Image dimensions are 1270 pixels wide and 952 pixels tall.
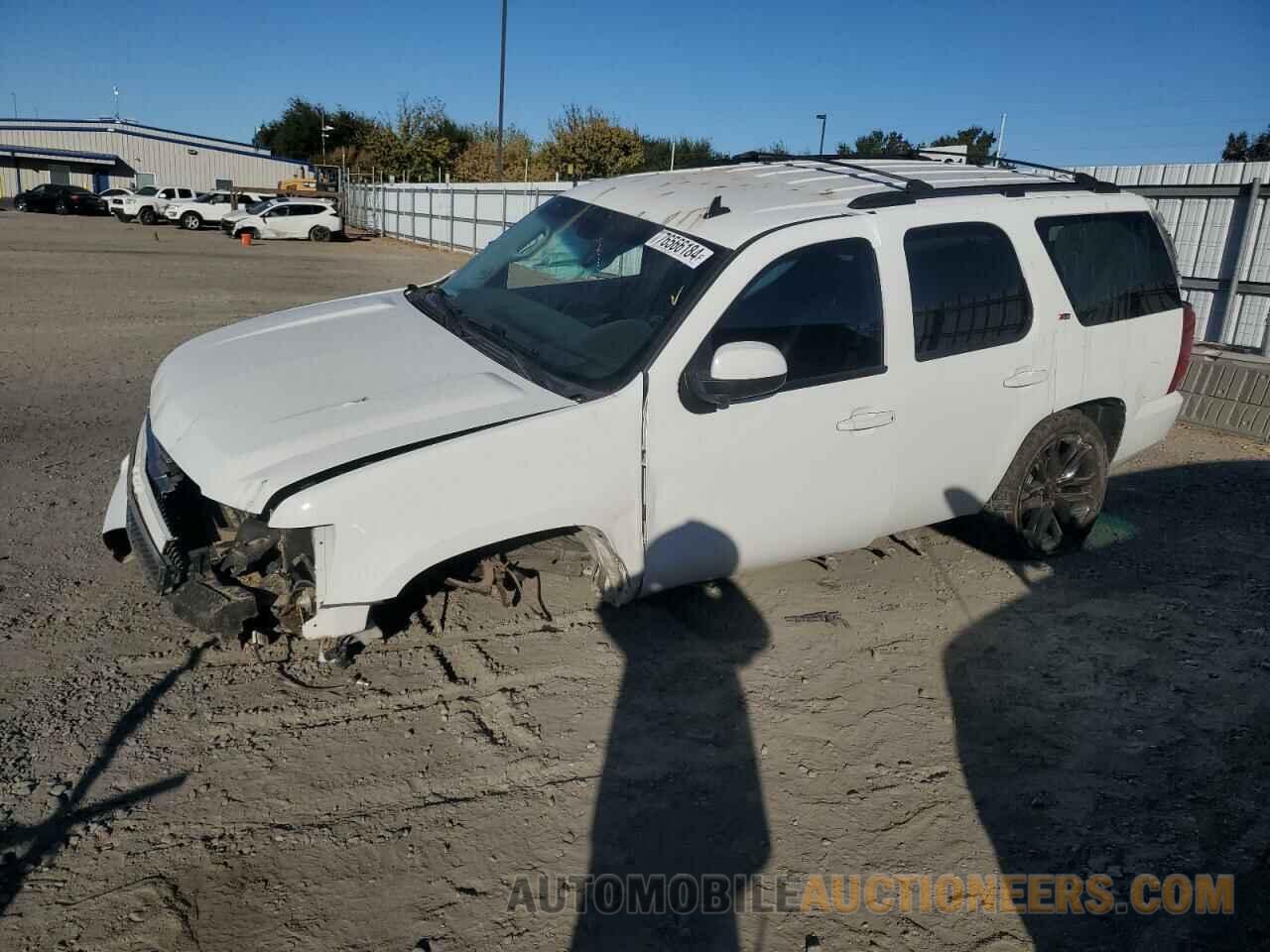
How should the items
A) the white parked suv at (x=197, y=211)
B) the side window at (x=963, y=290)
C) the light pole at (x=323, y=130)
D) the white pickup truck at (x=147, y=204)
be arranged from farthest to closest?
1. the light pole at (x=323, y=130)
2. the white pickup truck at (x=147, y=204)
3. the white parked suv at (x=197, y=211)
4. the side window at (x=963, y=290)

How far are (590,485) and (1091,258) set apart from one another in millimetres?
3002

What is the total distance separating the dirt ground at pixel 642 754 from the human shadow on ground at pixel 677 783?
12 millimetres

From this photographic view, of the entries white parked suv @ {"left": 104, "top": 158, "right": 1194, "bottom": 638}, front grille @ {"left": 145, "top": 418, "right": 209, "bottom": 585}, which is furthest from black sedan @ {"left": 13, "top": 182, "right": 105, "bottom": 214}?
front grille @ {"left": 145, "top": 418, "right": 209, "bottom": 585}

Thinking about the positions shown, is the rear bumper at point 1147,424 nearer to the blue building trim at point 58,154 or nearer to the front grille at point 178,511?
the front grille at point 178,511

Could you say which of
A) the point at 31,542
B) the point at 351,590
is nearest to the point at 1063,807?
the point at 351,590

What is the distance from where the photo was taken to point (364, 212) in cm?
4391

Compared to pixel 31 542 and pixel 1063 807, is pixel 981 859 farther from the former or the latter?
pixel 31 542

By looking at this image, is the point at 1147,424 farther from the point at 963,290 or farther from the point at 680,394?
the point at 680,394

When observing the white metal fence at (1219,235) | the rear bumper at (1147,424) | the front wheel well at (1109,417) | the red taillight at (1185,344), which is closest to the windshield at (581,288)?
the front wheel well at (1109,417)

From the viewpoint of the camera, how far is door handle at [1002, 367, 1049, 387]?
4301mm

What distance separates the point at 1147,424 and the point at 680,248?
300 centimetres

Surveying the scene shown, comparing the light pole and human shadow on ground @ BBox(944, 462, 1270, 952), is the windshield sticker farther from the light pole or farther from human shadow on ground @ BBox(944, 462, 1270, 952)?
the light pole

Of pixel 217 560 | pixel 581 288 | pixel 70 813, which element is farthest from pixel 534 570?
pixel 70 813

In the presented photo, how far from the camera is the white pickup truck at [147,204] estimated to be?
39938 millimetres
